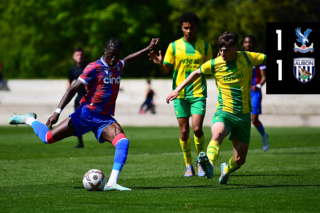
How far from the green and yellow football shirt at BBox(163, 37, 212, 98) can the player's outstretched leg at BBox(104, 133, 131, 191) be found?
2.02m

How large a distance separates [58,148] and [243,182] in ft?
24.3

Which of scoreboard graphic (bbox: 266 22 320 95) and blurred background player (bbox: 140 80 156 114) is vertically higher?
scoreboard graphic (bbox: 266 22 320 95)

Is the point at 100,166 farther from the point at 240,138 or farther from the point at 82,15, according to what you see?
the point at 82,15

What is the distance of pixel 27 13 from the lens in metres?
44.5

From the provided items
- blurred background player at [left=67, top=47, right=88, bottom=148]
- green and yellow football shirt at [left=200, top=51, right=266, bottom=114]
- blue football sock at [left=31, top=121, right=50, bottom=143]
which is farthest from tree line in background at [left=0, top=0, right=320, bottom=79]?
blue football sock at [left=31, top=121, right=50, bottom=143]

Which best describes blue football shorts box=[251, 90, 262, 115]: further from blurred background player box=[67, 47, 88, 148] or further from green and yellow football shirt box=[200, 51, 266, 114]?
green and yellow football shirt box=[200, 51, 266, 114]

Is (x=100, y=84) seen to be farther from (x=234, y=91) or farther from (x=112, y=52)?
(x=234, y=91)

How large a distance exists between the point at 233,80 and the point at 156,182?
192cm

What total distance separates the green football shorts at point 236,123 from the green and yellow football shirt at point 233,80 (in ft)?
0.27

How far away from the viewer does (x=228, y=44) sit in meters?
6.79

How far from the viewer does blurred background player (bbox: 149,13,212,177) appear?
27.8 ft

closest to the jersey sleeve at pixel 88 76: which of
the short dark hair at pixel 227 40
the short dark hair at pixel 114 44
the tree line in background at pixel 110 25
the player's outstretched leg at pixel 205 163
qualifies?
the short dark hair at pixel 114 44

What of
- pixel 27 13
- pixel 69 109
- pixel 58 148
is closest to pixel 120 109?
pixel 69 109

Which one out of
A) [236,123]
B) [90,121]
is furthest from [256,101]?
[90,121]
